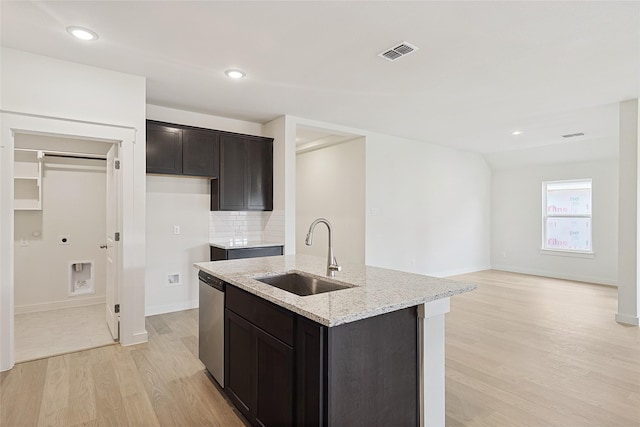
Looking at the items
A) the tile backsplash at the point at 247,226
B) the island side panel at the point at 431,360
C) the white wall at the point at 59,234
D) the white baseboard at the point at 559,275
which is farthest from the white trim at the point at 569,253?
the white wall at the point at 59,234

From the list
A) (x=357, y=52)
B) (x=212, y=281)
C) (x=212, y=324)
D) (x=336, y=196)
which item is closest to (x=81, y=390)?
(x=212, y=324)

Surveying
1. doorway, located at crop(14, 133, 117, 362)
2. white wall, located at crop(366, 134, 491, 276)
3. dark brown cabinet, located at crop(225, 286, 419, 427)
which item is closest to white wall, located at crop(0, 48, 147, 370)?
doorway, located at crop(14, 133, 117, 362)

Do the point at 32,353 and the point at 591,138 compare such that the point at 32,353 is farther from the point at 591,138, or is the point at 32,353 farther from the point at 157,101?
the point at 591,138

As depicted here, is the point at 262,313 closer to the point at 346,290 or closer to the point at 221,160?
the point at 346,290

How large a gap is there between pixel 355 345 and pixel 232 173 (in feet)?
11.3

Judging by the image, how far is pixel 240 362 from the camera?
85.1 inches

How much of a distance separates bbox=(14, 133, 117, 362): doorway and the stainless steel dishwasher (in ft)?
5.75

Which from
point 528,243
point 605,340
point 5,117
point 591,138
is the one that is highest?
point 591,138

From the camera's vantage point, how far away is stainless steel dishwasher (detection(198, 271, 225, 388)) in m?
2.42

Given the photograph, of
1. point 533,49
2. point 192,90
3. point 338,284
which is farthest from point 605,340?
point 192,90

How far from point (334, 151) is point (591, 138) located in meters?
4.39

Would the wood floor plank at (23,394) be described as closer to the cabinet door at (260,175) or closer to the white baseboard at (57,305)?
the white baseboard at (57,305)

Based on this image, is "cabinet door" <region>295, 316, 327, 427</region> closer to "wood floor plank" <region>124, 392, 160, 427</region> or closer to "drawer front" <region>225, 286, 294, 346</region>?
"drawer front" <region>225, 286, 294, 346</region>

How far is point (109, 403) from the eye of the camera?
7.59ft
